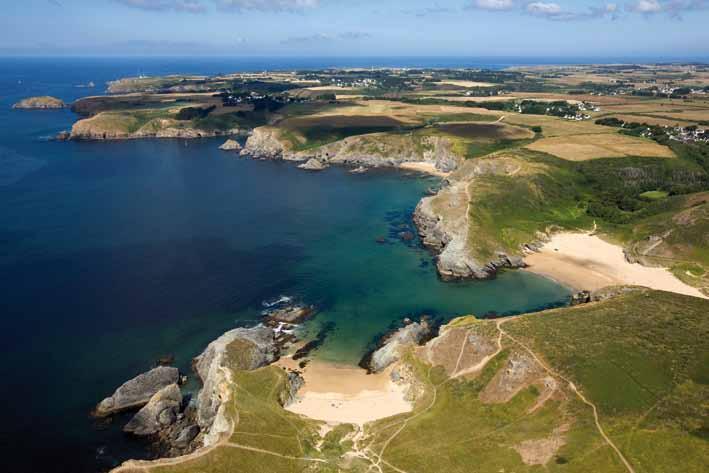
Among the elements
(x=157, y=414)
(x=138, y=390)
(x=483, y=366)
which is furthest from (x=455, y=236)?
(x=157, y=414)

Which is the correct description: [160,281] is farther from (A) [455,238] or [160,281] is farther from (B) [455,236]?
(B) [455,236]

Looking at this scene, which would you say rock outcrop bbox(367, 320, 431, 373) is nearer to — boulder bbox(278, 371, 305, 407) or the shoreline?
boulder bbox(278, 371, 305, 407)

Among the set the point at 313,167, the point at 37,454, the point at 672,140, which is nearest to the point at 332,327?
the point at 37,454

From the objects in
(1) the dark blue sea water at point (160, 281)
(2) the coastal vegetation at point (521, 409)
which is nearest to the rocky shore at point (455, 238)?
(1) the dark blue sea water at point (160, 281)

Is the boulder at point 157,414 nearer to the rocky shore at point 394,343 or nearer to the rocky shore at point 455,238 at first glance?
the rocky shore at point 394,343

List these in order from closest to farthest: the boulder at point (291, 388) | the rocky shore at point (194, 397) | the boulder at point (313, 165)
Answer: the rocky shore at point (194, 397)
the boulder at point (291, 388)
the boulder at point (313, 165)

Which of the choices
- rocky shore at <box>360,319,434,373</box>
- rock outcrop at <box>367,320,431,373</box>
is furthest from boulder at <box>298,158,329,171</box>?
rock outcrop at <box>367,320,431,373</box>
